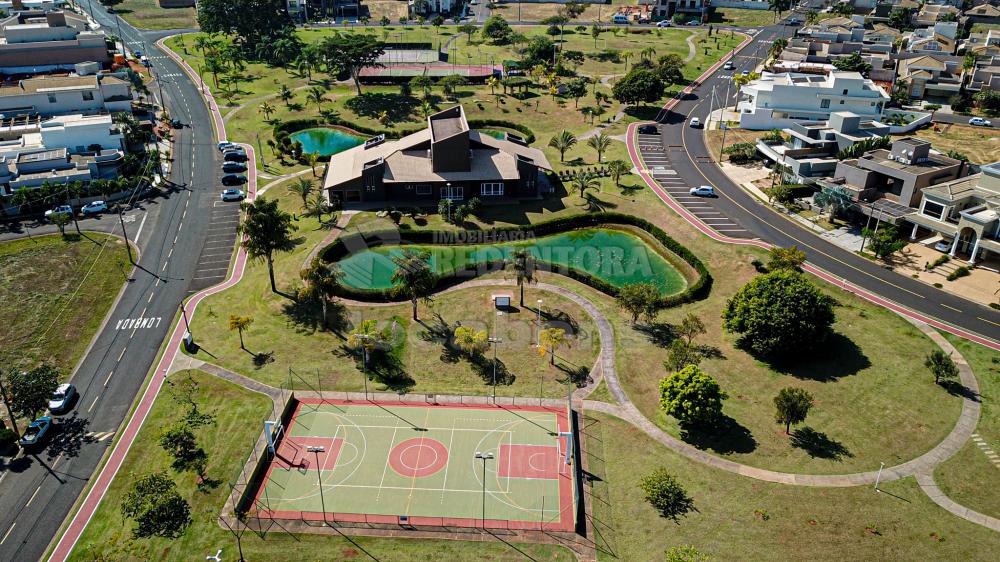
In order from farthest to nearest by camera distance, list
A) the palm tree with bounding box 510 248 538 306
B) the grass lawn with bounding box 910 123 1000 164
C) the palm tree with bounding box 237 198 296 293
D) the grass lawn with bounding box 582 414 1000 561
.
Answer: the grass lawn with bounding box 910 123 1000 164 → the palm tree with bounding box 237 198 296 293 → the palm tree with bounding box 510 248 538 306 → the grass lawn with bounding box 582 414 1000 561

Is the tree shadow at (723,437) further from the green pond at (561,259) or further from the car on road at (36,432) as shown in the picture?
the car on road at (36,432)

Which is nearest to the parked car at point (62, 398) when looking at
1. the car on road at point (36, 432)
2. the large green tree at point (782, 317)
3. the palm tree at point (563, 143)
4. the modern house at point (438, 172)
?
the car on road at point (36, 432)

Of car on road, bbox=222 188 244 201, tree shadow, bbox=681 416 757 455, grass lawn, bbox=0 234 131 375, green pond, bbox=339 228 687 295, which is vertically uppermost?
car on road, bbox=222 188 244 201

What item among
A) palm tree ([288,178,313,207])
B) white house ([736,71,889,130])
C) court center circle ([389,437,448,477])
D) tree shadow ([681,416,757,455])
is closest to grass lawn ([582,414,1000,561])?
tree shadow ([681,416,757,455])

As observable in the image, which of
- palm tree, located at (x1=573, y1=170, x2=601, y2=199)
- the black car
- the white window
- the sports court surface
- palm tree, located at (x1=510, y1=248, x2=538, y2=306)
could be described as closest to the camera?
the sports court surface

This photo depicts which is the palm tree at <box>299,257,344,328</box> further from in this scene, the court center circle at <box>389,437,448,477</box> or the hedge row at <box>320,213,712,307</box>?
the court center circle at <box>389,437,448,477</box>

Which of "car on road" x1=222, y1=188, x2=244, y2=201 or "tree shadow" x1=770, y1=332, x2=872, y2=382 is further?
"car on road" x1=222, y1=188, x2=244, y2=201
